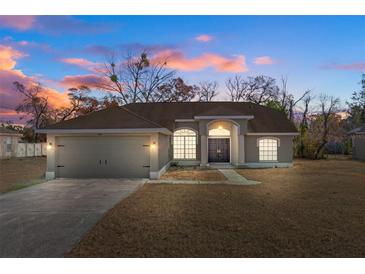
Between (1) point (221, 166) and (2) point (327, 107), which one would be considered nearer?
(1) point (221, 166)

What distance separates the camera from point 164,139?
645 inches

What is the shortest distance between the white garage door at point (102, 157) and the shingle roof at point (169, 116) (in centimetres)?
74

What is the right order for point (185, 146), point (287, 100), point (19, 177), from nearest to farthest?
point (19, 177)
point (185, 146)
point (287, 100)

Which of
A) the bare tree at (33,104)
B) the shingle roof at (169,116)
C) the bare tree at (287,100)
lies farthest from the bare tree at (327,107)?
the bare tree at (33,104)

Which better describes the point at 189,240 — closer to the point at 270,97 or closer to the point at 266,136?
the point at 266,136

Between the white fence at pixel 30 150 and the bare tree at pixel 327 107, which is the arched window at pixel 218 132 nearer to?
the bare tree at pixel 327 107

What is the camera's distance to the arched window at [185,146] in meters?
19.9

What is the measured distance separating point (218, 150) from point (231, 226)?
14.5 m

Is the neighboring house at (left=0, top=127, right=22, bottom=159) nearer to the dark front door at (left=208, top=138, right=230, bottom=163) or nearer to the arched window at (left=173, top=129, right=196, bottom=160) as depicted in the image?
the arched window at (left=173, top=129, right=196, bottom=160)

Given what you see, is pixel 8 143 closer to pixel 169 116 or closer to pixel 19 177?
pixel 19 177

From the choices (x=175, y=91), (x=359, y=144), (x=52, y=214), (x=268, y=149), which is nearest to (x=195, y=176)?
(x=268, y=149)

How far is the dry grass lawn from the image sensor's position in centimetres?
452

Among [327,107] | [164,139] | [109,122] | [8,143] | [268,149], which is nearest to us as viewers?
[109,122]

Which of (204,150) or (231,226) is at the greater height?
(204,150)
